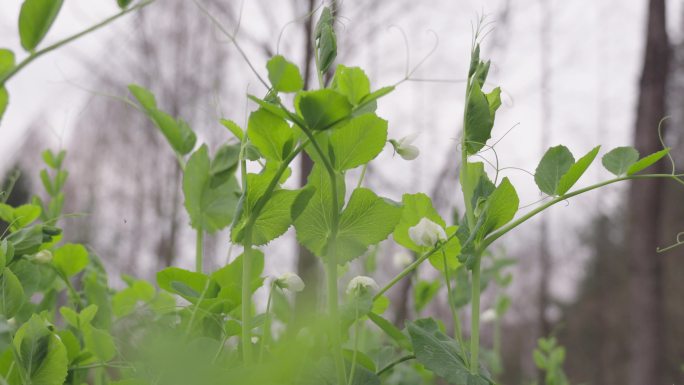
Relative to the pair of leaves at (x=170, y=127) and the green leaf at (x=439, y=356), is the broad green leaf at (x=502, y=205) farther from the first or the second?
the pair of leaves at (x=170, y=127)

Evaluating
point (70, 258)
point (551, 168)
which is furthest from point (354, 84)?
point (70, 258)

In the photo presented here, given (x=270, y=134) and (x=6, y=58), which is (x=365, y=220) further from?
(x=6, y=58)

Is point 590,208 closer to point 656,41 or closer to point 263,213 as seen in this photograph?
point 656,41

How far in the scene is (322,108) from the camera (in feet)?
0.91

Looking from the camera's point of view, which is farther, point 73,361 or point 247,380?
point 73,361

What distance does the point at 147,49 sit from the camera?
614 centimetres

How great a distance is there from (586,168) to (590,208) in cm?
990

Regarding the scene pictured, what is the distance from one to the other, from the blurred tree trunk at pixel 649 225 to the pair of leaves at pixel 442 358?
2.31 metres

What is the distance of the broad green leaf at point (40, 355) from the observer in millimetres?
306

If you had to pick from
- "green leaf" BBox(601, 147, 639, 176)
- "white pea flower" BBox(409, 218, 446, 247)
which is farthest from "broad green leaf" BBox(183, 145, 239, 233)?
"green leaf" BBox(601, 147, 639, 176)

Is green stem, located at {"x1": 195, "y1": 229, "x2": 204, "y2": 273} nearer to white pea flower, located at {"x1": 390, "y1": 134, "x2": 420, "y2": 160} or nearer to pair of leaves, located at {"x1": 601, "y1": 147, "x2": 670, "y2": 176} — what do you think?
white pea flower, located at {"x1": 390, "y1": 134, "x2": 420, "y2": 160}

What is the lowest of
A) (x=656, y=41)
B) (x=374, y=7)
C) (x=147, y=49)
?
(x=656, y=41)

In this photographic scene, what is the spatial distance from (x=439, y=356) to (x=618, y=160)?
0.16m

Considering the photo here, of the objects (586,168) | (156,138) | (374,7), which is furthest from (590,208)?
(586,168)
